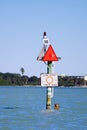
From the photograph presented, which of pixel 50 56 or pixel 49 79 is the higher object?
pixel 50 56

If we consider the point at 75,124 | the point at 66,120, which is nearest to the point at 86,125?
the point at 75,124

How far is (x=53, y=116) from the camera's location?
3791cm

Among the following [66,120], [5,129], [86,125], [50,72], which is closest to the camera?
[5,129]

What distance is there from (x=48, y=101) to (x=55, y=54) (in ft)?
11.9

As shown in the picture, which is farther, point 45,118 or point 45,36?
point 45,36

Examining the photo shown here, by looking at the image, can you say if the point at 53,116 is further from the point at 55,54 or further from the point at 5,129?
the point at 5,129

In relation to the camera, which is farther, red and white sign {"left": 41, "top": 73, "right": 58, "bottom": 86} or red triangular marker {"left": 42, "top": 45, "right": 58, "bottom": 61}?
red triangular marker {"left": 42, "top": 45, "right": 58, "bottom": 61}

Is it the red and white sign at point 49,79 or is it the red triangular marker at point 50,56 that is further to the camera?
the red triangular marker at point 50,56

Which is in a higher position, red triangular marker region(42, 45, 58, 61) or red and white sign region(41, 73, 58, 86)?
red triangular marker region(42, 45, 58, 61)

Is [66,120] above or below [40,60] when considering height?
below

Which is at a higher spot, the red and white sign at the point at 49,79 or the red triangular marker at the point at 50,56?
the red triangular marker at the point at 50,56

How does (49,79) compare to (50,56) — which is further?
(50,56)

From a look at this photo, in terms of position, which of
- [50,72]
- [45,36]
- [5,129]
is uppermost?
[45,36]

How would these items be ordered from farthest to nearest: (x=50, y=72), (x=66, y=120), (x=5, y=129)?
1. (x=50, y=72)
2. (x=66, y=120)
3. (x=5, y=129)
